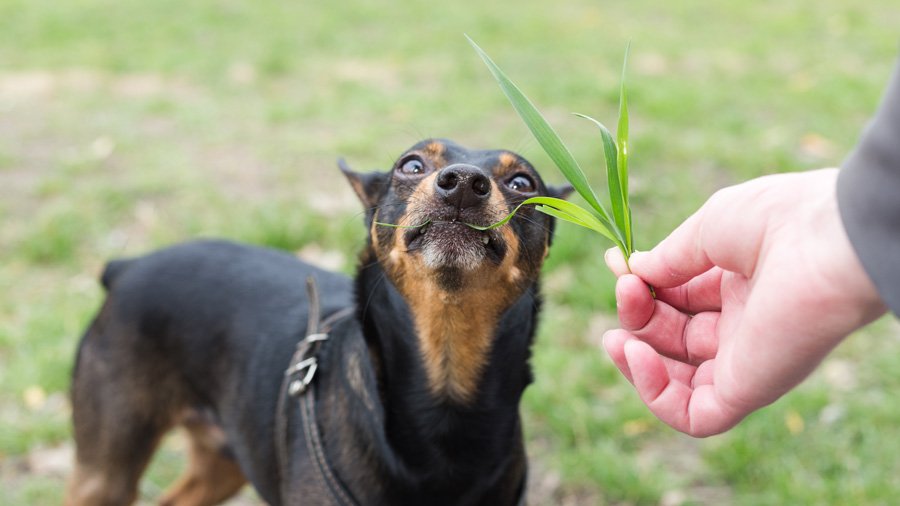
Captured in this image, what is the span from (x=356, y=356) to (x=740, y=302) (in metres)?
1.17

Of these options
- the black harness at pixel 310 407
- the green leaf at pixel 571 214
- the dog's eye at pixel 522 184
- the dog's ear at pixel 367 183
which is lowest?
the black harness at pixel 310 407

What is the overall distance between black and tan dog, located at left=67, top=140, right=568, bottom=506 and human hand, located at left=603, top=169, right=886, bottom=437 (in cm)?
43

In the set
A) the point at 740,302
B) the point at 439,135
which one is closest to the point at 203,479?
the point at 740,302

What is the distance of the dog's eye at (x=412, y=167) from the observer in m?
2.53

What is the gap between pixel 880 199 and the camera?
1279mm

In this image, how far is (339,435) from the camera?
8.46 feet

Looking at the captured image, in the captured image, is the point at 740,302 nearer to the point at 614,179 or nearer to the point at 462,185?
the point at 614,179

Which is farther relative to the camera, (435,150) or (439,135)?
(439,135)

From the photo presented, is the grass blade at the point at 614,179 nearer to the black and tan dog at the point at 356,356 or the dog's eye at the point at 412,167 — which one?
the black and tan dog at the point at 356,356

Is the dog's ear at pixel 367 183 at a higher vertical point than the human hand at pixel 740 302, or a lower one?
lower

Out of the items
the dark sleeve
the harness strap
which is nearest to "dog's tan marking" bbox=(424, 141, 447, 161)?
the harness strap

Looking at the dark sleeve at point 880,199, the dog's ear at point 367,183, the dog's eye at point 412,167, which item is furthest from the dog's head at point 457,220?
the dark sleeve at point 880,199

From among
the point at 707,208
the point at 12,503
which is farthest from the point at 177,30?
the point at 707,208

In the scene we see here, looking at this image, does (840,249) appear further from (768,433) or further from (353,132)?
(353,132)
